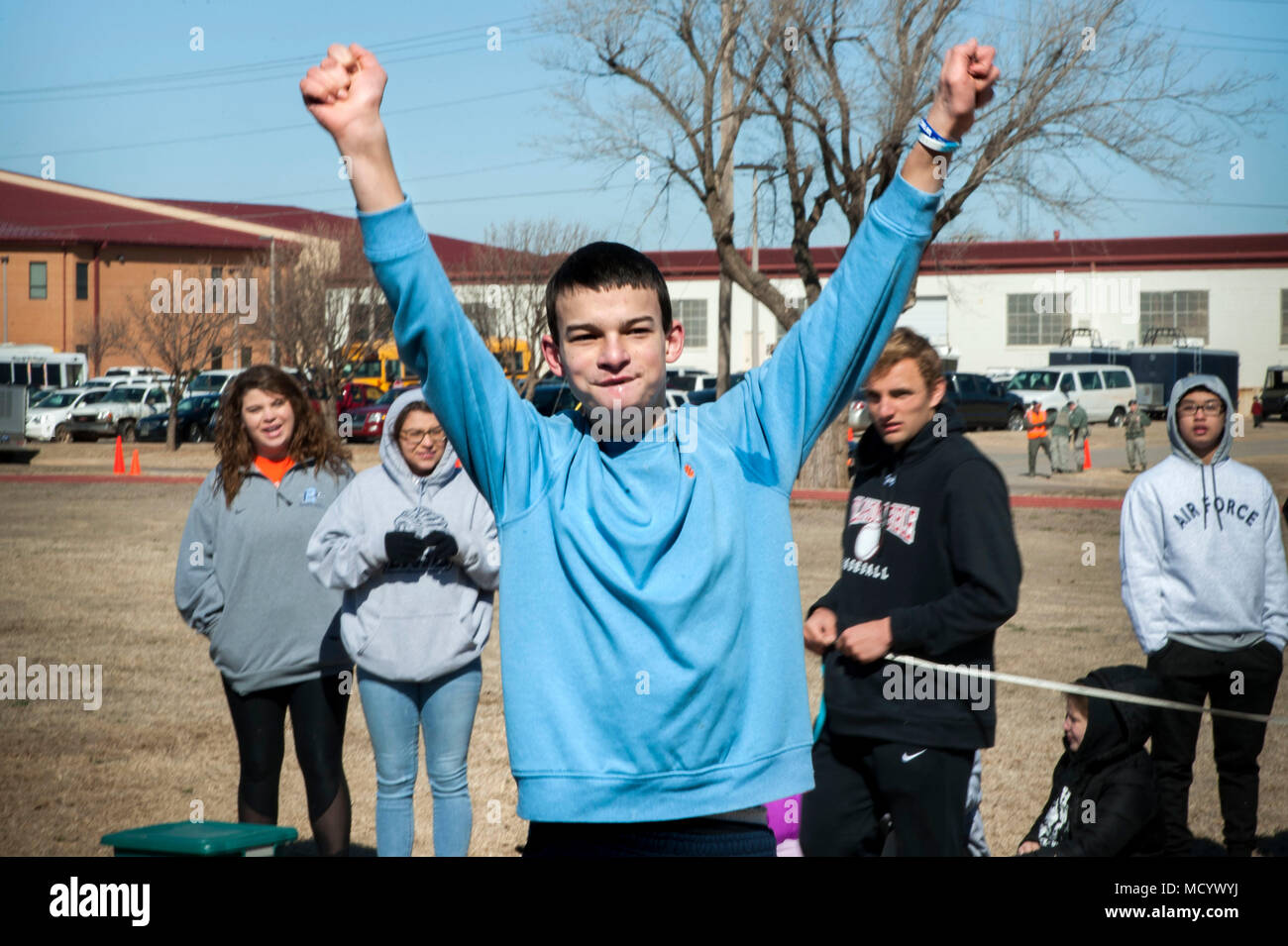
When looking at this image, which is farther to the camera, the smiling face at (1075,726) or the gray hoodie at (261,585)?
the gray hoodie at (261,585)

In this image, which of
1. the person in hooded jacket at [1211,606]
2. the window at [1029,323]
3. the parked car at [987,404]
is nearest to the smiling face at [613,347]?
the person in hooded jacket at [1211,606]

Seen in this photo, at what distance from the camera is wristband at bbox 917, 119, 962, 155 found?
189 cm

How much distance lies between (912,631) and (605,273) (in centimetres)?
197

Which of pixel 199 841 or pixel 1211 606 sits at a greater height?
pixel 1211 606

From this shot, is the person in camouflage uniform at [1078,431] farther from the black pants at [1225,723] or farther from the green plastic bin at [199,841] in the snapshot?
the green plastic bin at [199,841]

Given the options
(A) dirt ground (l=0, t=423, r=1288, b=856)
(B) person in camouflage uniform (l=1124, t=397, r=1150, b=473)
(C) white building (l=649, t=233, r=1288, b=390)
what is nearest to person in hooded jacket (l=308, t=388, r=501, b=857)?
(A) dirt ground (l=0, t=423, r=1288, b=856)

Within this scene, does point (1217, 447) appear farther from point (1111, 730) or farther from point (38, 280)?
point (38, 280)

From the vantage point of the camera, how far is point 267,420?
16.4 feet

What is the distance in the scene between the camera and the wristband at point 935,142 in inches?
74.3

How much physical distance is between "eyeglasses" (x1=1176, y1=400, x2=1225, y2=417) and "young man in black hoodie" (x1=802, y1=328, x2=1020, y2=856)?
182cm

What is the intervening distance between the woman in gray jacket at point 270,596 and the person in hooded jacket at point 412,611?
7.1 inches

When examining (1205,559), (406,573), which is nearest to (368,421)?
(406,573)

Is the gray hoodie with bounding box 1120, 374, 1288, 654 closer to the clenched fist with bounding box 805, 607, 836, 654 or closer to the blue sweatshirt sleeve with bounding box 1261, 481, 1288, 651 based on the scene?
the blue sweatshirt sleeve with bounding box 1261, 481, 1288, 651
